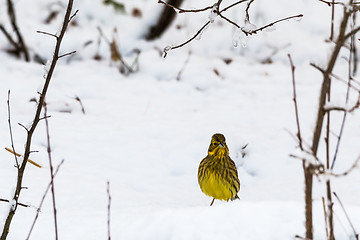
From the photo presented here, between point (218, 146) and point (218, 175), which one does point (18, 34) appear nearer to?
point (218, 146)

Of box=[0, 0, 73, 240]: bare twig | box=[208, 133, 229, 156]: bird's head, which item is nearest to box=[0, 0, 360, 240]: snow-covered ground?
box=[208, 133, 229, 156]: bird's head

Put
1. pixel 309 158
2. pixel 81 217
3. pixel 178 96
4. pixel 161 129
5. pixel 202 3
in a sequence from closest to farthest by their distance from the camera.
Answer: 1. pixel 309 158
2. pixel 81 217
3. pixel 161 129
4. pixel 178 96
5. pixel 202 3

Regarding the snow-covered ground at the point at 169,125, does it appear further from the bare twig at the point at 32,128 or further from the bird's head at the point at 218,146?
the bare twig at the point at 32,128

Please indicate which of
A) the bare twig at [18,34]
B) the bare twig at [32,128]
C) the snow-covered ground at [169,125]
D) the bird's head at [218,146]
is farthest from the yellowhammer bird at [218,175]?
the bare twig at [18,34]

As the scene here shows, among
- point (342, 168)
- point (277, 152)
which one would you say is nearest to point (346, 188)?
point (342, 168)

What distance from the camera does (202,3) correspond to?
8367 mm

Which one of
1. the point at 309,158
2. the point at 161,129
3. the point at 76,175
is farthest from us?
the point at 161,129

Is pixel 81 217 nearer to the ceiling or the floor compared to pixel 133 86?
nearer to the floor

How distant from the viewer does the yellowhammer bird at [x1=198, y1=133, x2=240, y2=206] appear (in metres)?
4.29

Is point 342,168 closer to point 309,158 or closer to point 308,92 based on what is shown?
point 308,92

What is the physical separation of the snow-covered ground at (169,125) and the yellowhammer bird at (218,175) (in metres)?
0.18

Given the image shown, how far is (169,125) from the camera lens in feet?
17.7

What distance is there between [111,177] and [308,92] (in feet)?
9.51

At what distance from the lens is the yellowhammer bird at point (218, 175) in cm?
429
